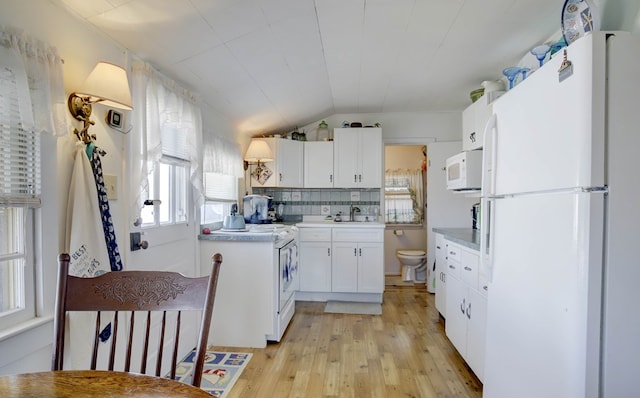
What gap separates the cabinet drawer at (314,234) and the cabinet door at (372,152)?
837 mm

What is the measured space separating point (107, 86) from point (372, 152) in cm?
306

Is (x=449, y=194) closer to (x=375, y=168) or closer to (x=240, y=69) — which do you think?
(x=375, y=168)

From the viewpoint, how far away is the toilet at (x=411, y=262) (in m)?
4.62

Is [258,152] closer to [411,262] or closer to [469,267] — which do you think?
Result: [469,267]

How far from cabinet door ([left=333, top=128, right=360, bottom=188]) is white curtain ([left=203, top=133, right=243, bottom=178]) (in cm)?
121

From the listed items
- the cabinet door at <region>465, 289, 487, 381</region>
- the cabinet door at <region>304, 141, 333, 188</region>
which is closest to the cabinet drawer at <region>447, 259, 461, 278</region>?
the cabinet door at <region>465, 289, 487, 381</region>

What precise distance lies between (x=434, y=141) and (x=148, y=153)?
347cm

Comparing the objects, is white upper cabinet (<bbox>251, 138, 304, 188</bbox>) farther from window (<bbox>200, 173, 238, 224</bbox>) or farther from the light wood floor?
the light wood floor

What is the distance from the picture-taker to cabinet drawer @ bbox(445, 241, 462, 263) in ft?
8.25

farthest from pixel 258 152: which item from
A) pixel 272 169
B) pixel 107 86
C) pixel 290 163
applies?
pixel 107 86

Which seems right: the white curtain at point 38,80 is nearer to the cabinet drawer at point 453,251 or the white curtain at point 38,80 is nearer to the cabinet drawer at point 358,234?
the cabinet drawer at point 453,251

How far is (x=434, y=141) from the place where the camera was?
4332 mm

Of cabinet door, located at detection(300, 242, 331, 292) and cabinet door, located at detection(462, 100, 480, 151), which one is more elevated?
cabinet door, located at detection(462, 100, 480, 151)

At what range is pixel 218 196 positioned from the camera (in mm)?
3244
